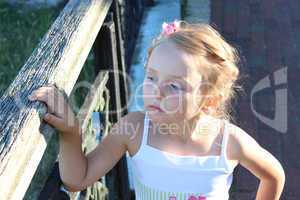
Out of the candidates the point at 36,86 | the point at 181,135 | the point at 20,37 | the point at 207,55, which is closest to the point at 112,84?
the point at 181,135

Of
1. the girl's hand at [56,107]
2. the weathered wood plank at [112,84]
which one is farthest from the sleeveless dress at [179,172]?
the weathered wood plank at [112,84]

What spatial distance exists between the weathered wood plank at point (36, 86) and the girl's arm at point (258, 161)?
558 millimetres

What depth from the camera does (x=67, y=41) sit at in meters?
1.90

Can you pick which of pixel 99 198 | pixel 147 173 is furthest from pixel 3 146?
pixel 99 198

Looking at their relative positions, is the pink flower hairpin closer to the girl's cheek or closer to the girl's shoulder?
the girl's cheek

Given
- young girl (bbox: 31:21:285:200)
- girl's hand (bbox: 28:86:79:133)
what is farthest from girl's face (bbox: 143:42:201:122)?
girl's hand (bbox: 28:86:79:133)

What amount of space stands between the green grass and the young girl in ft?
A: 8.45

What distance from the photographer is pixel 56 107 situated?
1.60 meters

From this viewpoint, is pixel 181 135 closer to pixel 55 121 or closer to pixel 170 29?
pixel 170 29

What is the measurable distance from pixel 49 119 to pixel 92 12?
764 mm

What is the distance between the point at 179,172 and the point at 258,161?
0.26m

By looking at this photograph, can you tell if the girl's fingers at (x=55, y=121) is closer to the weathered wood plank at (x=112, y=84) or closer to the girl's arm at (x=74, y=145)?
the girl's arm at (x=74, y=145)

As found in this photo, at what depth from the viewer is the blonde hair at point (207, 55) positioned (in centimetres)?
190

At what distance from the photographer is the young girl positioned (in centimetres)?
187
